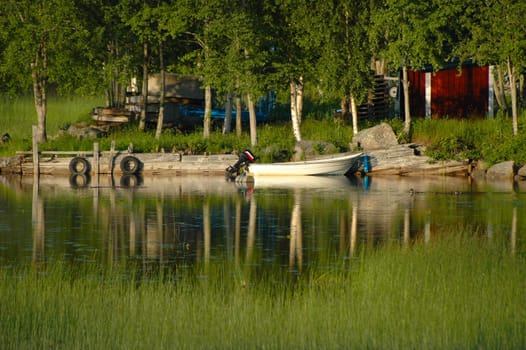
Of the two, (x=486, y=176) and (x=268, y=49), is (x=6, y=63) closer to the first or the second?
(x=268, y=49)

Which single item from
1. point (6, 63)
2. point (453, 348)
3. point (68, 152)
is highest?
point (6, 63)

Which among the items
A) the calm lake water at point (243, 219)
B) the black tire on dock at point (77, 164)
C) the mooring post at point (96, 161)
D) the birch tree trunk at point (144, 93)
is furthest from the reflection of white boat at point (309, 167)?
the birch tree trunk at point (144, 93)

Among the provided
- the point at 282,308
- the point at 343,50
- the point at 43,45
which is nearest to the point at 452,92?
the point at 343,50

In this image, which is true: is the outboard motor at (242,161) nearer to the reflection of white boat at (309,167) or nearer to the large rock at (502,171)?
the reflection of white boat at (309,167)

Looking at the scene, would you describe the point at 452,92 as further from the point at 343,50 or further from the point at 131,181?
the point at 131,181

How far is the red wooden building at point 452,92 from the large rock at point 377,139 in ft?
21.4

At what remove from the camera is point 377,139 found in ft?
168

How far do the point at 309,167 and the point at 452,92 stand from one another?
14.1 metres

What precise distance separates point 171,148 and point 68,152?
19.0 feet

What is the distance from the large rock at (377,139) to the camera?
51.1 metres

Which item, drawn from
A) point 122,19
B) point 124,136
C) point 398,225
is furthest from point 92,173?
point 398,225

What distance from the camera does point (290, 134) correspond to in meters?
56.9

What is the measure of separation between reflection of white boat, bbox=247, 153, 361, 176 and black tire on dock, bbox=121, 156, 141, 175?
300 inches

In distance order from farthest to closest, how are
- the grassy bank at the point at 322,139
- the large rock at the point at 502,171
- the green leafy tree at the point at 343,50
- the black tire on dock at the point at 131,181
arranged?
the green leafy tree at the point at 343,50, the grassy bank at the point at 322,139, the large rock at the point at 502,171, the black tire on dock at the point at 131,181
